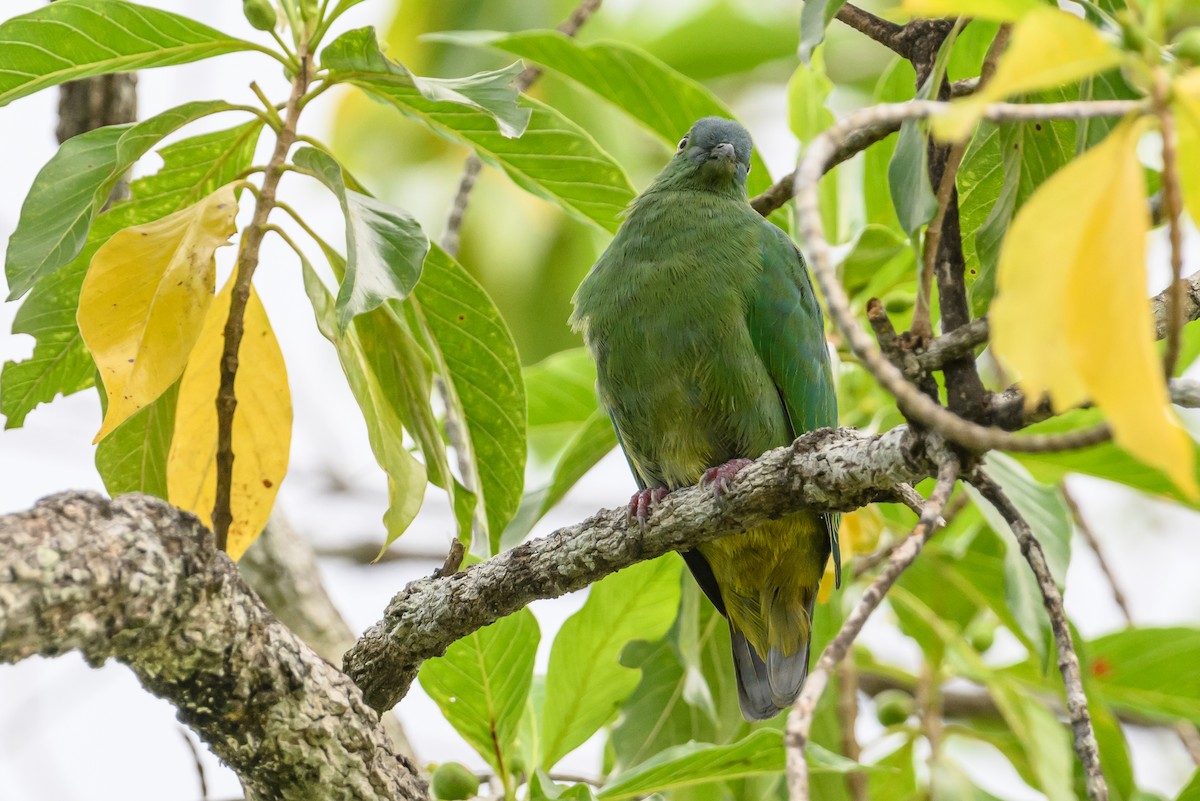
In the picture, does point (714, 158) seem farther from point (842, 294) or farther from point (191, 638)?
point (842, 294)

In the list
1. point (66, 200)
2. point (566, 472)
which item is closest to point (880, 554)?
point (566, 472)

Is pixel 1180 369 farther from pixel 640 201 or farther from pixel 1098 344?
pixel 1098 344

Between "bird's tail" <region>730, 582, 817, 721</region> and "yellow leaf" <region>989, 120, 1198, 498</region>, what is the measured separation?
7.83 feet

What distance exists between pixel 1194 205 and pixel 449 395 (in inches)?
78.1

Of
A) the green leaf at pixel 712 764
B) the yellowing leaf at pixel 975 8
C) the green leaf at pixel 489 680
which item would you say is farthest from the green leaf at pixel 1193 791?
the yellowing leaf at pixel 975 8

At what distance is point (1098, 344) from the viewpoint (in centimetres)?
116

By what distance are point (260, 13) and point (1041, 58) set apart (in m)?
1.88

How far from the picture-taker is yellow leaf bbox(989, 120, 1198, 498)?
1.12 meters

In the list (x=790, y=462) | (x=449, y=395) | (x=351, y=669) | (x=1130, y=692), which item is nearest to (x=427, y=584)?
(x=351, y=669)

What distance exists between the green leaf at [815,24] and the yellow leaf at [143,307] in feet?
4.13

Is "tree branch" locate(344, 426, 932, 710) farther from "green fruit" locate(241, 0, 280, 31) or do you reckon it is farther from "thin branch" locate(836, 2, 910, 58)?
"green fruit" locate(241, 0, 280, 31)

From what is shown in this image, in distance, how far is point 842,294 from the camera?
51.6 inches

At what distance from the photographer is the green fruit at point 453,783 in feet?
9.30

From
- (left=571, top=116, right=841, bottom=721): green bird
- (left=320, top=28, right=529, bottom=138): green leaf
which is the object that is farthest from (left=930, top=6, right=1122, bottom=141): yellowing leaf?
(left=571, top=116, right=841, bottom=721): green bird
